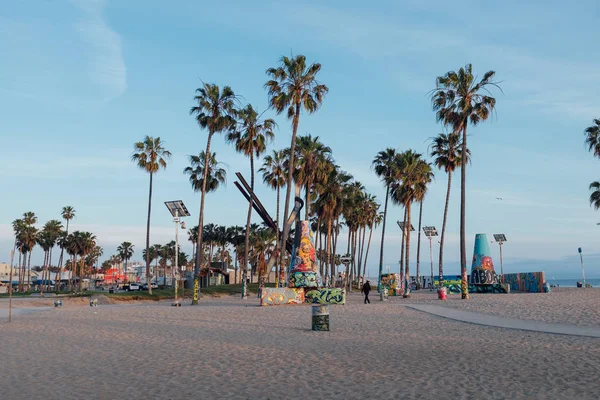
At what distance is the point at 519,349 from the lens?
1327cm

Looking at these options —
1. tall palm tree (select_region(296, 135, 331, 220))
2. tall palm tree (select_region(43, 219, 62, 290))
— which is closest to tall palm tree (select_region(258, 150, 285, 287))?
tall palm tree (select_region(296, 135, 331, 220))

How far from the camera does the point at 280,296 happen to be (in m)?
35.5

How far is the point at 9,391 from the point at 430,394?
268 inches

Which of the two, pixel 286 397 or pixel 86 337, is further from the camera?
pixel 86 337

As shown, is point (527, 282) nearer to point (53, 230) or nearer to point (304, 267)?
point (304, 267)

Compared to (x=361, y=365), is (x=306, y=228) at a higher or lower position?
higher

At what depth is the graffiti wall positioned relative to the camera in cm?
4946

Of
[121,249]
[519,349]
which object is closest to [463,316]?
[519,349]

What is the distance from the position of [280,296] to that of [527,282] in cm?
2757

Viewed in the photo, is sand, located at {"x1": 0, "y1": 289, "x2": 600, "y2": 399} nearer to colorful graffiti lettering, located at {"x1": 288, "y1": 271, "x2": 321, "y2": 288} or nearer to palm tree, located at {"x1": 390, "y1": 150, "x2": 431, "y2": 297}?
colorful graffiti lettering, located at {"x1": 288, "y1": 271, "x2": 321, "y2": 288}

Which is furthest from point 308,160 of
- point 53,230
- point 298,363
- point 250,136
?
point 53,230

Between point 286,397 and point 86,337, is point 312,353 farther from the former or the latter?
point 86,337

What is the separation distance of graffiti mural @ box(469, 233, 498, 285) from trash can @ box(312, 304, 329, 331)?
34.7 m

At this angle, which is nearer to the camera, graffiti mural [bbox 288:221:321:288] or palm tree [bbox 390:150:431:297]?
graffiti mural [bbox 288:221:321:288]
